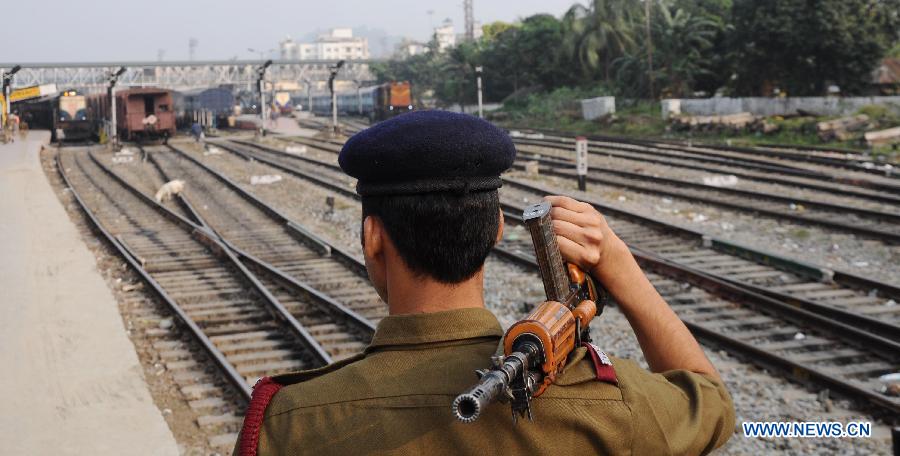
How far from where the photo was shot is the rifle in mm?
1478

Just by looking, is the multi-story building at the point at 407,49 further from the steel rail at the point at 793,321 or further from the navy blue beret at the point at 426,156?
the navy blue beret at the point at 426,156

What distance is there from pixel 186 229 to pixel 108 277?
11.2 ft

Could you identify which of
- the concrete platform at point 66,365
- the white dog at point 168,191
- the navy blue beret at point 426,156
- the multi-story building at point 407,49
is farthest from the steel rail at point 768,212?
the multi-story building at point 407,49

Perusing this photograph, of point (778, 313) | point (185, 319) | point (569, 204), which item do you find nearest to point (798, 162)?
point (778, 313)

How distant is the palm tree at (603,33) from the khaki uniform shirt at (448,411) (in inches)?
1795

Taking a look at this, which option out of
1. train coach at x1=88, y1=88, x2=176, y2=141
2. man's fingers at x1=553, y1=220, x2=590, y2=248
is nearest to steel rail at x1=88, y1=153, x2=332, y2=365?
man's fingers at x1=553, y1=220, x2=590, y2=248

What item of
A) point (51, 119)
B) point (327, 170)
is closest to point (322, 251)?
point (327, 170)

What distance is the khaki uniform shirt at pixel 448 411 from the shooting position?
68.1 inches

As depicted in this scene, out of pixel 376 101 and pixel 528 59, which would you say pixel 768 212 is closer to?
pixel 376 101

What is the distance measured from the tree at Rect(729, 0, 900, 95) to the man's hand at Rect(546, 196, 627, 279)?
30557mm

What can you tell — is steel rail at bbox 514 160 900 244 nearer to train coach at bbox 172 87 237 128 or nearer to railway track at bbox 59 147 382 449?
railway track at bbox 59 147 382 449

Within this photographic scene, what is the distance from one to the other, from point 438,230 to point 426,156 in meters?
0.15

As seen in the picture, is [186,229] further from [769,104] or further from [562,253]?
[769,104]

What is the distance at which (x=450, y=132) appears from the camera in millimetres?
1947
